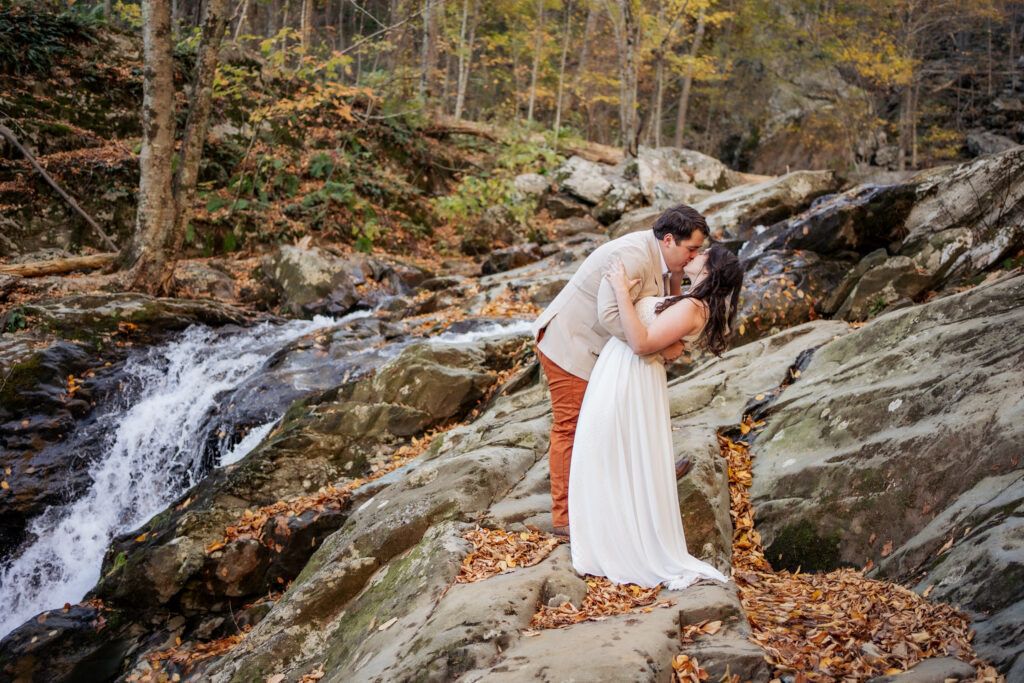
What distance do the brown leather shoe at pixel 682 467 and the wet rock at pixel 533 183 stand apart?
51.5 ft

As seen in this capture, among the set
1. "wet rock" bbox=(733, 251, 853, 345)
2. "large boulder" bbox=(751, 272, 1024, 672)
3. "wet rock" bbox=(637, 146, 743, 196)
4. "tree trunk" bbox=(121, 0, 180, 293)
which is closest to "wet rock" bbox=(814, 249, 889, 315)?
"wet rock" bbox=(733, 251, 853, 345)

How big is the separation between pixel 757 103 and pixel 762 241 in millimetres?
21995

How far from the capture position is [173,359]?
10.1 m

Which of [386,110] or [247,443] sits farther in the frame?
[386,110]

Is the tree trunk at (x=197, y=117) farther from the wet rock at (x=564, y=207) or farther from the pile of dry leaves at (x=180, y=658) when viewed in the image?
the wet rock at (x=564, y=207)

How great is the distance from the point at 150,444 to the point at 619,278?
768cm

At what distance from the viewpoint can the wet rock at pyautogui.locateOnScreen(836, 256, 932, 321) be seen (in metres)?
7.98

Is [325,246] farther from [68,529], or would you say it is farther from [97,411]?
[68,529]

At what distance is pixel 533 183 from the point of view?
19.9m

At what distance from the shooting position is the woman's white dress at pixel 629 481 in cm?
366

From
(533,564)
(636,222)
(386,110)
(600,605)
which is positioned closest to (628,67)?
(636,222)

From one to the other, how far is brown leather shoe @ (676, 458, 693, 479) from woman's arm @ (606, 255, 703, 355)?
4.43 ft

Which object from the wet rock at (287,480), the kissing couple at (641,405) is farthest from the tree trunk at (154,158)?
the kissing couple at (641,405)

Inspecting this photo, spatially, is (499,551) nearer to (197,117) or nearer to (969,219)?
(969,219)
